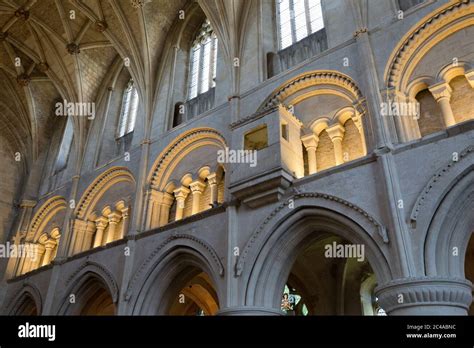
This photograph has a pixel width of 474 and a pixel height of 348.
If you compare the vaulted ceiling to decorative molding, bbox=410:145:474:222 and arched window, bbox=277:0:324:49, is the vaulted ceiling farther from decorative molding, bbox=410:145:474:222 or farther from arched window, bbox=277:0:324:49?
decorative molding, bbox=410:145:474:222

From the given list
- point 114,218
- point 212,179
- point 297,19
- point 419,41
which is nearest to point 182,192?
point 212,179

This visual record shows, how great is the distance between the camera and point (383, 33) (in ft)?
30.0

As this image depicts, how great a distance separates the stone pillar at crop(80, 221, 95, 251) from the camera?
14.2 metres

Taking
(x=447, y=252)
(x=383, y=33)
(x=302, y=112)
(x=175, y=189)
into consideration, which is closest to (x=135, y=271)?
(x=175, y=189)

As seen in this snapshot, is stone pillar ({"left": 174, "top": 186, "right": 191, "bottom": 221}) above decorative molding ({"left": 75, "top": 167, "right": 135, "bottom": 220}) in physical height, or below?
below

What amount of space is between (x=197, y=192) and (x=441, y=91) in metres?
6.52

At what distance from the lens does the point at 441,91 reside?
26.5 ft

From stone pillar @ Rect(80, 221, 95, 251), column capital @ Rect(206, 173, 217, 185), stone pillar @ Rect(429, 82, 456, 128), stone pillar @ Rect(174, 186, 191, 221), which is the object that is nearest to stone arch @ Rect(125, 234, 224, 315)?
stone pillar @ Rect(174, 186, 191, 221)

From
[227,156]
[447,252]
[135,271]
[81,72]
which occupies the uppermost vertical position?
[81,72]

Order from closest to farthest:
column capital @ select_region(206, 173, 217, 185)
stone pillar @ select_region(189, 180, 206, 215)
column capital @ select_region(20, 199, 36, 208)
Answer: column capital @ select_region(206, 173, 217, 185), stone pillar @ select_region(189, 180, 206, 215), column capital @ select_region(20, 199, 36, 208)

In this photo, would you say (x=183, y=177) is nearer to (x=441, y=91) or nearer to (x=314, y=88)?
(x=314, y=88)

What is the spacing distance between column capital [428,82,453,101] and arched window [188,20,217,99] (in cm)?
706
